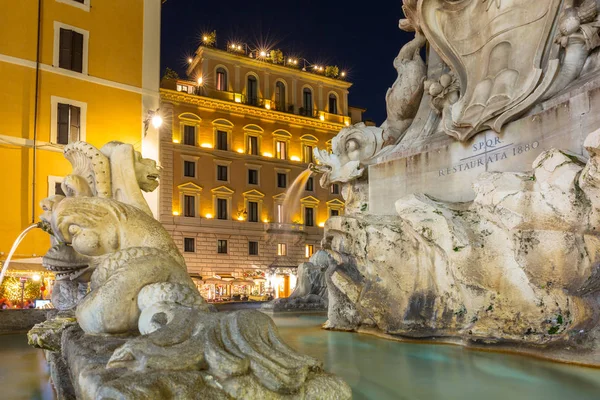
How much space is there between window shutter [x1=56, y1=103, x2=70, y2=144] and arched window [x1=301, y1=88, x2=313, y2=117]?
2596cm

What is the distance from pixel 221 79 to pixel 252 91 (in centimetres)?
253

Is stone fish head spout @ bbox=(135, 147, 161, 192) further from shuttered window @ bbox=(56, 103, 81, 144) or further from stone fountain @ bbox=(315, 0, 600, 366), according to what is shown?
shuttered window @ bbox=(56, 103, 81, 144)

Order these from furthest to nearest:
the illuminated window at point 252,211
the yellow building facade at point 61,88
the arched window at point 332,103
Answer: the arched window at point 332,103, the illuminated window at point 252,211, the yellow building facade at point 61,88

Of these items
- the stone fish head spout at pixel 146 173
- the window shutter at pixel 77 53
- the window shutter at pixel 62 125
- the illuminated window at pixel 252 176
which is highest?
the window shutter at pixel 77 53

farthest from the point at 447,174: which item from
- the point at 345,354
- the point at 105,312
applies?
the point at 105,312

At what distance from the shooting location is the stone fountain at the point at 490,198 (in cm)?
442

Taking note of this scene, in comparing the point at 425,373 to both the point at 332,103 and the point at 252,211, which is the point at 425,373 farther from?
the point at 332,103

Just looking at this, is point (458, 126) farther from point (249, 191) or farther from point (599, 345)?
point (249, 191)

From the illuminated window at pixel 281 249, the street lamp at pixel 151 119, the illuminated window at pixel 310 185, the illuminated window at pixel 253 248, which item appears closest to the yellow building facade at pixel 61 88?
the street lamp at pixel 151 119

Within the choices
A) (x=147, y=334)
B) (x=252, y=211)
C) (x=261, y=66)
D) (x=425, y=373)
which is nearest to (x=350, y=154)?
(x=425, y=373)

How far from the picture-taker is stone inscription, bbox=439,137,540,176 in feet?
18.1

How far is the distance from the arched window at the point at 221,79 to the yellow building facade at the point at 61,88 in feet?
60.3

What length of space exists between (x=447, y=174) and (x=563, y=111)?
155 centimetres

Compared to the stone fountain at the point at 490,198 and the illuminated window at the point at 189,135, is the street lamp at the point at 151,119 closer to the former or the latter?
the stone fountain at the point at 490,198
